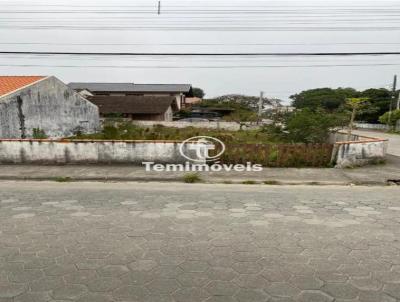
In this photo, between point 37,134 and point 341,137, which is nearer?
point 341,137

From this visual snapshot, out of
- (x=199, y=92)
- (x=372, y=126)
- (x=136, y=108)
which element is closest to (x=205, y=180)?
(x=136, y=108)

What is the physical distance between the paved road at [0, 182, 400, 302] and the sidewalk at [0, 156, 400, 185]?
65.0 inches

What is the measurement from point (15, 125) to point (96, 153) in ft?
26.9

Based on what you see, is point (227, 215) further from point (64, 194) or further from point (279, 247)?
point (64, 194)

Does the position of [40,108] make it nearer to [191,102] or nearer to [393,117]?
[393,117]

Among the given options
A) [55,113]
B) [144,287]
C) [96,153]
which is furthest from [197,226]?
[55,113]

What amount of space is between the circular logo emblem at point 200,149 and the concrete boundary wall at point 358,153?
3715mm

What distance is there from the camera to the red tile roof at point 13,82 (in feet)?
55.1

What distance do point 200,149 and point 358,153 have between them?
205 inches

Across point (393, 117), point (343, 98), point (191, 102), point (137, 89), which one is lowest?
point (393, 117)

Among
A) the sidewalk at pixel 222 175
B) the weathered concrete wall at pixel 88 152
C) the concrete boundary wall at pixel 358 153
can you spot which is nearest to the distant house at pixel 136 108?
the weathered concrete wall at pixel 88 152

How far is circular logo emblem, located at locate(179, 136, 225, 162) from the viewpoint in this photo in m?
10.6

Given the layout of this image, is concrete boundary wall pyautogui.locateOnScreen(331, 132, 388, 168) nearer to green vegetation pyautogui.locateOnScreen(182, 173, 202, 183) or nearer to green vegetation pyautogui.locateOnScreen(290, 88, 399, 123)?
green vegetation pyautogui.locateOnScreen(182, 173, 202, 183)

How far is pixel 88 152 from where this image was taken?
426 inches
